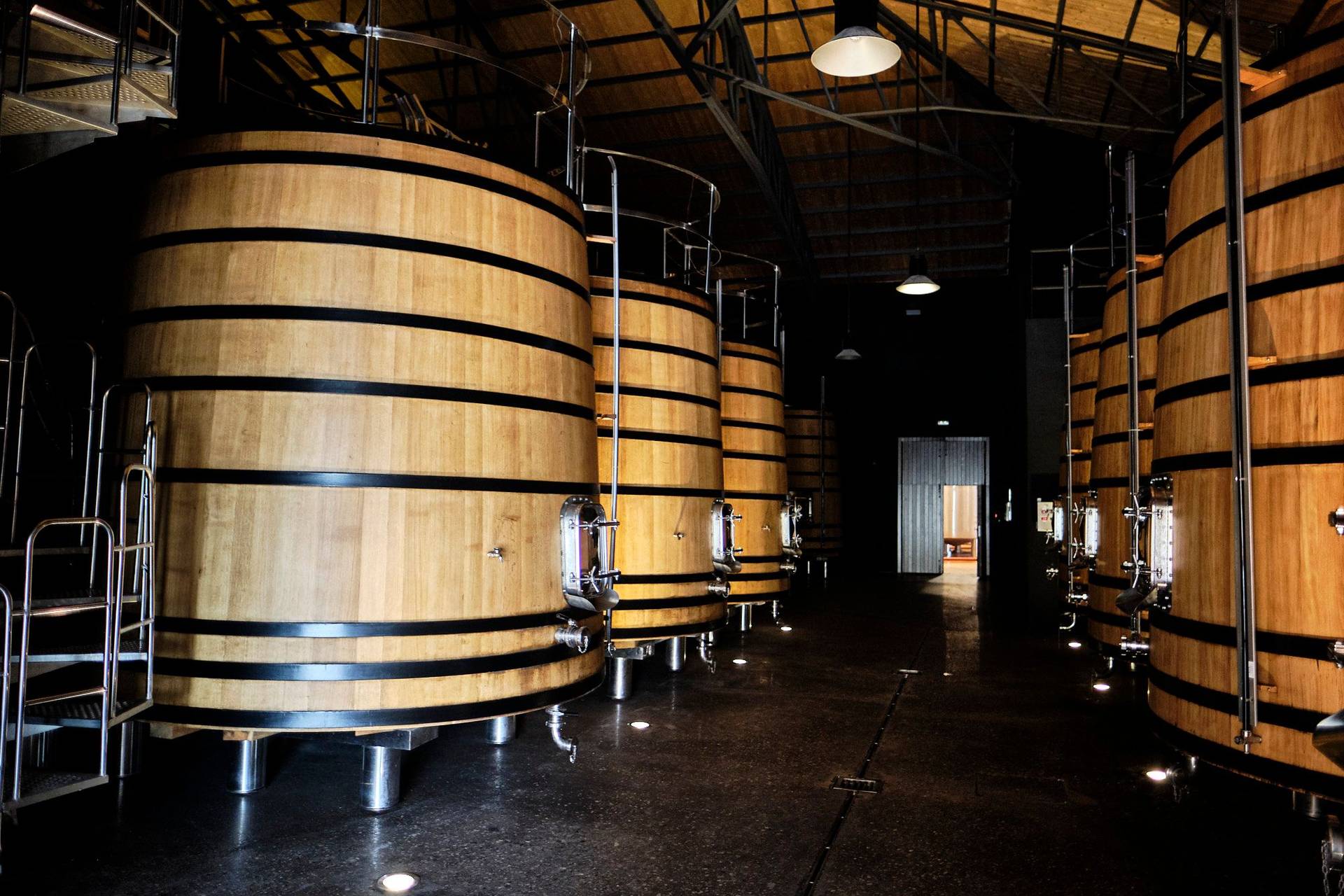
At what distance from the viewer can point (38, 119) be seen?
373 cm

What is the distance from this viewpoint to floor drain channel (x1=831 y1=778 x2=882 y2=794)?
4141mm

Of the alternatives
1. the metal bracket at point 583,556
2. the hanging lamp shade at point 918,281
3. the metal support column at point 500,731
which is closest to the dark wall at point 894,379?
the hanging lamp shade at point 918,281

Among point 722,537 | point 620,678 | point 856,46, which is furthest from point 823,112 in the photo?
point 620,678

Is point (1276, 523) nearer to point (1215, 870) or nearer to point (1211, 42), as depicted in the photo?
point (1215, 870)

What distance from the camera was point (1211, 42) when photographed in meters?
10.1

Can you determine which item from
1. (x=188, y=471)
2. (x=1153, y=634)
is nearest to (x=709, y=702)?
(x=1153, y=634)

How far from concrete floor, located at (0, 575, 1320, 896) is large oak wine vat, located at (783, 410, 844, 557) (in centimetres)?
998

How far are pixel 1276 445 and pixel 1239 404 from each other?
19 cm

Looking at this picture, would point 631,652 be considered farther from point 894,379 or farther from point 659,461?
point 894,379

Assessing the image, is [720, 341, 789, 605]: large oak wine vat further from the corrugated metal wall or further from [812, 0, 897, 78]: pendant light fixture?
the corrugated metal wall

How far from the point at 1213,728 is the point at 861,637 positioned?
21.5 feet

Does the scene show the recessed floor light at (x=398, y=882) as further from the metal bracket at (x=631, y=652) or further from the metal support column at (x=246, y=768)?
the metal bracket at (x=631, y=652)

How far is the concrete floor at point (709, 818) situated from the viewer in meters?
3.10

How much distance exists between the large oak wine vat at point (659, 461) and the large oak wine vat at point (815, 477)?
352 inches
